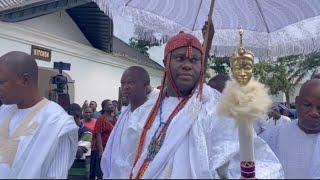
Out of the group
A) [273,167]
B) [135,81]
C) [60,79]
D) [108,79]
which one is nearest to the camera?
[273,167]

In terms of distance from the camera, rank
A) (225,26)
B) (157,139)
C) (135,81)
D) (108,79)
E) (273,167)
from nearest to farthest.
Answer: (273,167) < (157,139) < (225,26) < (135,81) < (108,79)

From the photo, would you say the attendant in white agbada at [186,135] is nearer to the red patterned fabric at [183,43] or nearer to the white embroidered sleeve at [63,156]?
the red patterned fabric at [183,43]

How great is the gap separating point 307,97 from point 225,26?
147 cm

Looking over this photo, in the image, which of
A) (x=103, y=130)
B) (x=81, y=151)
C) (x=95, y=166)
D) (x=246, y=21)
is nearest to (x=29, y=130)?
(x=246, y=21)

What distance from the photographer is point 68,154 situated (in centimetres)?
308

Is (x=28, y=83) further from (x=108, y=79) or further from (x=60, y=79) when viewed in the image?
(x=108, y=79)

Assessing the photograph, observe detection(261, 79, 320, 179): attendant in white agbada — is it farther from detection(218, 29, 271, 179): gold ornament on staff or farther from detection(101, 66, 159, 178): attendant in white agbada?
detection(218, 29, 271, 179): gold ornament on staff

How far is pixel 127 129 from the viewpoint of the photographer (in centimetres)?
376

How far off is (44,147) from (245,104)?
4.02 feet

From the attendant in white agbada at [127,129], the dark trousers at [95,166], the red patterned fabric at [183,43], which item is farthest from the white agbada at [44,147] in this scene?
the dark trousers at [95,166]

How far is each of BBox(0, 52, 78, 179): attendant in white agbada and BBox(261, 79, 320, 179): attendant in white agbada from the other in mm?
1477

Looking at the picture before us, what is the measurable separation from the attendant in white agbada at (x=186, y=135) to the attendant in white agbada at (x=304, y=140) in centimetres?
74

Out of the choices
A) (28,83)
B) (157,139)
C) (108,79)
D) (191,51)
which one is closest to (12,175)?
(28,83)

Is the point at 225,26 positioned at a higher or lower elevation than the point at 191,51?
higher
